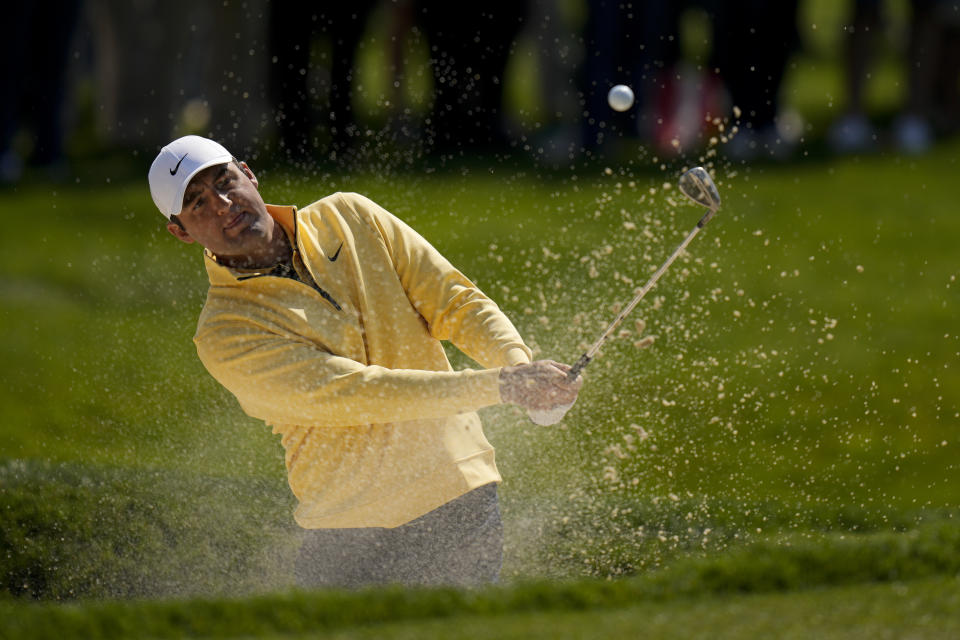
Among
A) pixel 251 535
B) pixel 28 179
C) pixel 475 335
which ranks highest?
pixel 475 335

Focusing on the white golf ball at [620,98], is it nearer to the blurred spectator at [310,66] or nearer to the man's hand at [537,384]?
the man's hand at [537,384]

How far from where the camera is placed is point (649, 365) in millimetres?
6871

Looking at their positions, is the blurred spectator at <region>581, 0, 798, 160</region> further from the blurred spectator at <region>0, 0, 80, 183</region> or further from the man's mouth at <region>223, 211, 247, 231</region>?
the man's mouth at <region>223, 211, 247, 231</region>

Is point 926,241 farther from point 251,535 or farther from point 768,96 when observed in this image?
point 251,535

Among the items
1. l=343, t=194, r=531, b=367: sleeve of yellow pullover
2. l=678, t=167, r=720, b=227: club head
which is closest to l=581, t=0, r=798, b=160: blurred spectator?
l=678, t=167, r=720, b=227: club head

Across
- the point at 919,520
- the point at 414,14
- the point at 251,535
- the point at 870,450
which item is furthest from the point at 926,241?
the point at 251,535

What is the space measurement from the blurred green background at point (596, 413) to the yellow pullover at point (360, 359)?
0.41 metres

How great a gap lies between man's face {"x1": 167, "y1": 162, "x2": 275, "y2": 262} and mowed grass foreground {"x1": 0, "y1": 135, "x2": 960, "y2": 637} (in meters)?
0.87

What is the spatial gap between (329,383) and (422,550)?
1.93 ft

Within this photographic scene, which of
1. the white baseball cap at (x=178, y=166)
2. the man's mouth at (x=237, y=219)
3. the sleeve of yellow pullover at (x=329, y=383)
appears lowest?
the sleeve of yellow pullover at (x=329, y=383)

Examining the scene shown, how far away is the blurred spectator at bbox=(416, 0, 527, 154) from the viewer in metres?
10.6

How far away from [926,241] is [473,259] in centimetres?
276

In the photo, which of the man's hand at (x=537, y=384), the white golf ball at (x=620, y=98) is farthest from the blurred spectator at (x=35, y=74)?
the man's hand at (x=537, y=384)

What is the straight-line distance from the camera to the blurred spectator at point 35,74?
10125 mm
